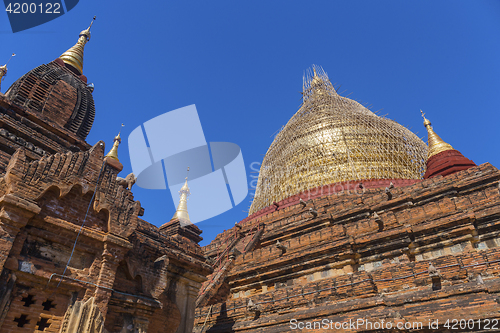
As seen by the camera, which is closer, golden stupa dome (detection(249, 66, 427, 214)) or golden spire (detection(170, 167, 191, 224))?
golden stupa dome (detection(249, 66, 427, 214))

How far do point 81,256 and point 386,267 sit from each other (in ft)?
28.2

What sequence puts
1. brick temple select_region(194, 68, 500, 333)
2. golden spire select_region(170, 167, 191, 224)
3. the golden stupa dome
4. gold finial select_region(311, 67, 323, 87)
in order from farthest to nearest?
gold finial select_region(311, 67, 323, 87) → golden spire select_region(170, 167, 191, 224) → the golden stupa dome → brick temple select_region(194, 68, 500, 333)

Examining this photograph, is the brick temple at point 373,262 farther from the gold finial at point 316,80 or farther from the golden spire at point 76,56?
the gold finial at point 316,80

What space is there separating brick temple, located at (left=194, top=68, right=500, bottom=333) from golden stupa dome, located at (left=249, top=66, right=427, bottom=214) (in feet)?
7.19

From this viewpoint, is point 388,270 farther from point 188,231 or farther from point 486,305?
point 188,231

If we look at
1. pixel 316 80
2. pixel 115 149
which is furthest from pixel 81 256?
pixel 316 80

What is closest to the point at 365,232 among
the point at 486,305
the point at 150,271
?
the point at 486,305

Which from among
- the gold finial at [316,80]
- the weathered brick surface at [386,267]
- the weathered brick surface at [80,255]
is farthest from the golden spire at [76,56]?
the gold finial at [316,80]

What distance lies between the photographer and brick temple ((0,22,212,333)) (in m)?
6.04

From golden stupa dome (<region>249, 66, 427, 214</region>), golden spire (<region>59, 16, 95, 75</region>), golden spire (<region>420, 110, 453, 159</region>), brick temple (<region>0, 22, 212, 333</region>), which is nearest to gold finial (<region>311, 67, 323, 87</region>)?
golden stupa dome (<region>249, 66, 427, 214</region>)

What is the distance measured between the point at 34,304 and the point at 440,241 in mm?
11150

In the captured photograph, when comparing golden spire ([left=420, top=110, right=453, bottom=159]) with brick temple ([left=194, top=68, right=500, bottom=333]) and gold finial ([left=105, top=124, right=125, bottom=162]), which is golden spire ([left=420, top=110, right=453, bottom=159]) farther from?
gold finial ([left=105, top=124, right=125, bottom=162])

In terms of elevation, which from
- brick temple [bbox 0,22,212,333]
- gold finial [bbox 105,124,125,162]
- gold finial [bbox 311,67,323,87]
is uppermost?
gold finial [bbox 311,67,323,87]

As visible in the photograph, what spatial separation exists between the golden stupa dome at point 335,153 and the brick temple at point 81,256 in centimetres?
1666
